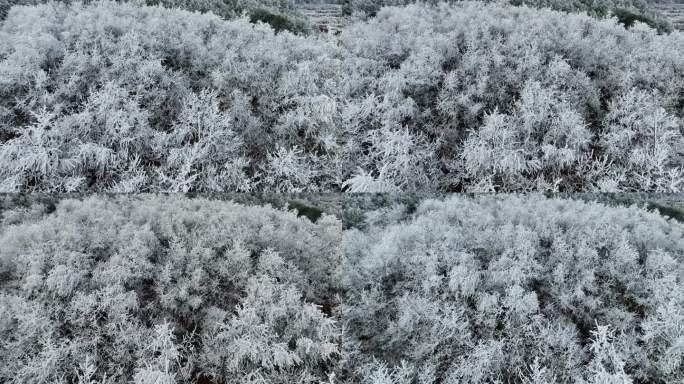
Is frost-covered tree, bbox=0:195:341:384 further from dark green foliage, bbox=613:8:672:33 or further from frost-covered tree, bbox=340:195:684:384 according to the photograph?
dark green foliage, bbox=613:8:672:33

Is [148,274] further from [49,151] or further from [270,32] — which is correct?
[270,32]

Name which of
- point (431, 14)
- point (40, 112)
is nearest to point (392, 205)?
point (431, 14)

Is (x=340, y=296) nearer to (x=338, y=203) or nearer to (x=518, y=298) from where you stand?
(x=338, y=203)

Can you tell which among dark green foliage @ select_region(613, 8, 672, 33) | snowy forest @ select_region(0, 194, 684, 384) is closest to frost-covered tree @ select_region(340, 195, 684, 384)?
snowy forest @ select_region(0, 194, 684, 384)

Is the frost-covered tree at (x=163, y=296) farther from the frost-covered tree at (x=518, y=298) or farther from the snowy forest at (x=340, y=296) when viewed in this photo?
the frost-covered tree at (x=518, y=298)

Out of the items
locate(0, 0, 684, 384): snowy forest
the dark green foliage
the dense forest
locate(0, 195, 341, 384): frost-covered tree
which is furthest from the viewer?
the dark green foliage

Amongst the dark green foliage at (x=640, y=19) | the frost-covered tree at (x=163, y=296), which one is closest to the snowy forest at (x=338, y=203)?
the frost-covered tree at (x=163, y=296)
